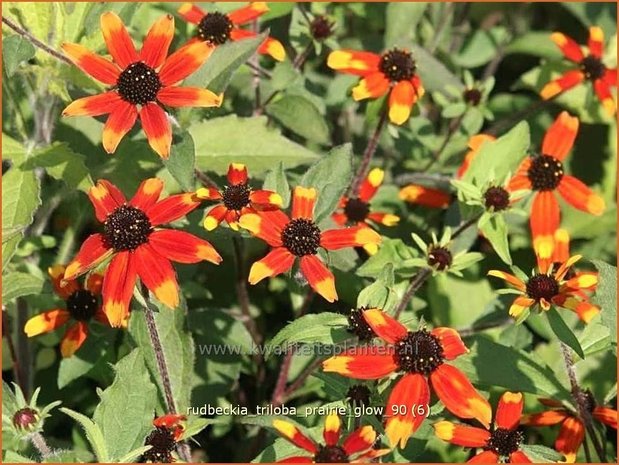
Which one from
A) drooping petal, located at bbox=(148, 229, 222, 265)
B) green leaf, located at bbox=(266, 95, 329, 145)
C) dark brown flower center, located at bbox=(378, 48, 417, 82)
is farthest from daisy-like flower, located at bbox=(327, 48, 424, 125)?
drooping petal, located at bbox=(148, 229, 222, 265)

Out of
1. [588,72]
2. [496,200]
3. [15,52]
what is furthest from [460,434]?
[588,72]

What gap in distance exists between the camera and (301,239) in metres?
1.68

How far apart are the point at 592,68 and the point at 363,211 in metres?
0.87

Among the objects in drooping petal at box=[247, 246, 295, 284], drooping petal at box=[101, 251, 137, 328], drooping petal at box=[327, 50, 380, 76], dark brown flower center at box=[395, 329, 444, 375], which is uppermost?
drooping petal at box=[327, 50, 380, 76]

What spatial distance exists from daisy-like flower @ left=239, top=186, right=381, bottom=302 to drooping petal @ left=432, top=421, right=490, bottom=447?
0.29m

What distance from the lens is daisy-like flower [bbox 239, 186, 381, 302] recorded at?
1.63 metres

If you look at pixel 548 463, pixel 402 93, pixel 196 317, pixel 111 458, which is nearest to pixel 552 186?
pixel 402 93

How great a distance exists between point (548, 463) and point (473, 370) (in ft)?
0.78

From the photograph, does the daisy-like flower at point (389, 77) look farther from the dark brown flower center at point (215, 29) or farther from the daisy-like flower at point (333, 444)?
the daisy-like flower at point (333, 444)

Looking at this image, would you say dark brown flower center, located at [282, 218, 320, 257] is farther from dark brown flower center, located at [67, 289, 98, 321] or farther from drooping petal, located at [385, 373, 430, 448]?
dark brown flower center, located at [67, 289, 98, 321]

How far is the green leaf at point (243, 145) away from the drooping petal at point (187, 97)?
390 mm

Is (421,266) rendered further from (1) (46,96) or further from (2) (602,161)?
(2) (602,161)

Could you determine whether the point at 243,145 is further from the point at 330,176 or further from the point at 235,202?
the point at 235,202

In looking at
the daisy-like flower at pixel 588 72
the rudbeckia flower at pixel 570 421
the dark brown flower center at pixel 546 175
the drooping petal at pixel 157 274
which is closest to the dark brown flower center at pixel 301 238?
the drooping petal at pixel 157 274
